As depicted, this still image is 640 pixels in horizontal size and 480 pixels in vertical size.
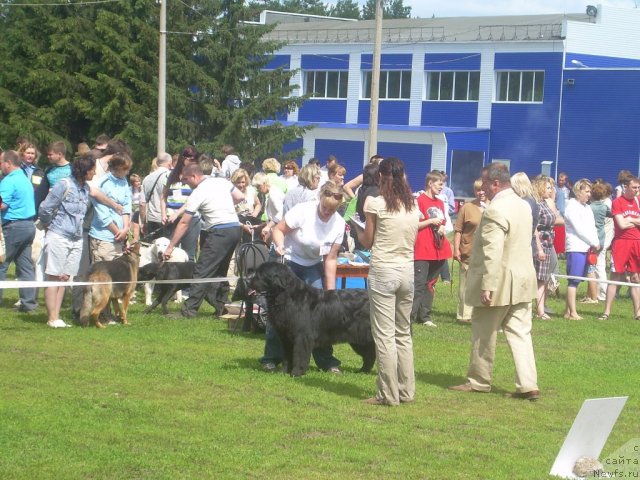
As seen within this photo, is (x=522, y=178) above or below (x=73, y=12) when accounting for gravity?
below

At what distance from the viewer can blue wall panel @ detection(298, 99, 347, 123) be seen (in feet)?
191

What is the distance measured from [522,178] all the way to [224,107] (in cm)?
3374

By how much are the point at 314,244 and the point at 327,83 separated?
4969 cm

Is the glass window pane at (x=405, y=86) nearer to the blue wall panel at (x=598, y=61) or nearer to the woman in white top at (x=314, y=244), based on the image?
the blue wall panel at (x=598, y=61)

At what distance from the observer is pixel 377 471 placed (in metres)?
6.51

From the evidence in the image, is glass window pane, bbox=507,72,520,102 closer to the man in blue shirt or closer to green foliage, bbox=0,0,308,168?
green foliage, bbox=0,0,308,168

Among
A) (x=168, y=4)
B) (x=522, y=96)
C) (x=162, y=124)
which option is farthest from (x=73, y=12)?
(x=522, y=96)

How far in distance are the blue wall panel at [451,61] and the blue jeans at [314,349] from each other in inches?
1758

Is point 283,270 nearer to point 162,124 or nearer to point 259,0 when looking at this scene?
point 162,124

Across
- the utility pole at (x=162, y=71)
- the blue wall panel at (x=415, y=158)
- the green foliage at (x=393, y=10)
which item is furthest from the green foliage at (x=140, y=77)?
the green foliage at (x=393, y=10)

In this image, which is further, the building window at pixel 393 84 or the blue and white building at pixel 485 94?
the building window at pixel 393 84

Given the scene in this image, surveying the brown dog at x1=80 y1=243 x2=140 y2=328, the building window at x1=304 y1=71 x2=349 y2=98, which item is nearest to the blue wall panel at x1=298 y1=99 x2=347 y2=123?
the building window at x1=304 y1=71 x2=349 y2=98

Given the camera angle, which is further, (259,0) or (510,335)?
(259,0)

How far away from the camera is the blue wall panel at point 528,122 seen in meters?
50.3
